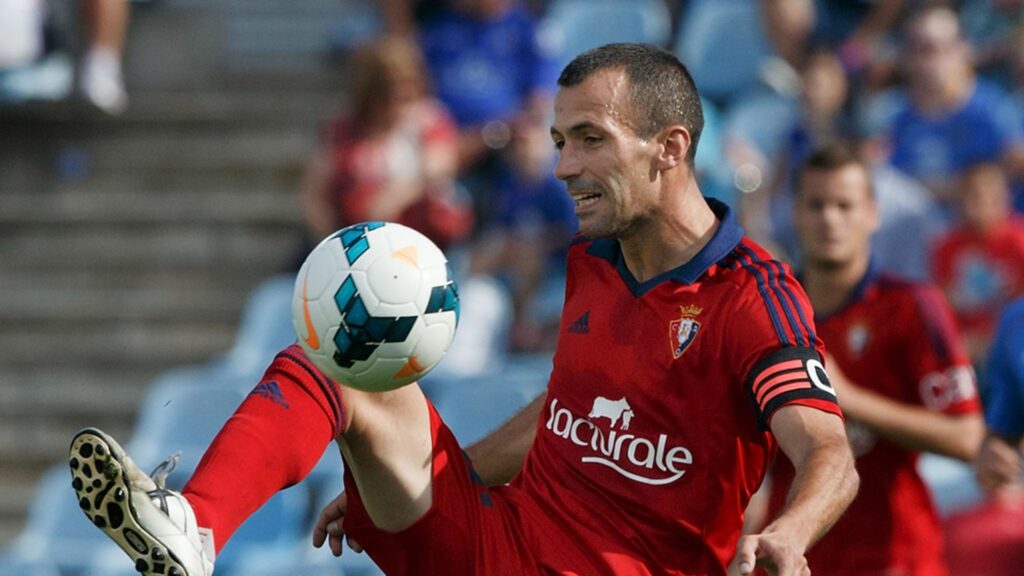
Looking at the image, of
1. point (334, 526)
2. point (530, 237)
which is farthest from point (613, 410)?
point (530, 237)

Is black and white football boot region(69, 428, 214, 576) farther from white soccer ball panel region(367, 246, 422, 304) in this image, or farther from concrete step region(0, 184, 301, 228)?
concrete step region(0, 184, 301, 228)

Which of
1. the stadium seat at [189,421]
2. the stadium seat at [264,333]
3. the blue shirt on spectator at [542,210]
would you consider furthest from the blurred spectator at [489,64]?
the stadium seat at [189,421]

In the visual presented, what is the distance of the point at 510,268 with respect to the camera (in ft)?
29.4

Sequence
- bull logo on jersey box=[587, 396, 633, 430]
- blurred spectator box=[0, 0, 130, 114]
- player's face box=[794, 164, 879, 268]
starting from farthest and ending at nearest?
blurred spectator box=[0, 0, 130, 114]
player's face box=[794, 164, 879, 268]
bull logo on jersey box=[587, 396, 633, 430]

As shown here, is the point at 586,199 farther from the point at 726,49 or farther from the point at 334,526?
the point at 726,49

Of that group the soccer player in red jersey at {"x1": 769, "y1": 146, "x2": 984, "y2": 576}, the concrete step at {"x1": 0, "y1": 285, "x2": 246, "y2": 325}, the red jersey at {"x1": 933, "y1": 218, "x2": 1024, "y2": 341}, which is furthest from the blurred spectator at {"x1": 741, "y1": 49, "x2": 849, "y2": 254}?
the concrete step at {"x1": 0, "y1": 285, "x2": 246, "y2": 325}

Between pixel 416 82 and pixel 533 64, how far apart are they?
1.06 meters

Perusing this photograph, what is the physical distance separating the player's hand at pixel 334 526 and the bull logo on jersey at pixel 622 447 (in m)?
0.63

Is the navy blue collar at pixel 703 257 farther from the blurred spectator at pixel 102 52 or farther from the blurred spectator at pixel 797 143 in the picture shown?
the blurred spectator at pixel 102 52

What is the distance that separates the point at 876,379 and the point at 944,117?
330 cm

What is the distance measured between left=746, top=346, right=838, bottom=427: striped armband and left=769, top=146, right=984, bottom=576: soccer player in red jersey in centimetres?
142

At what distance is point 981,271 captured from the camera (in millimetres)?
8242

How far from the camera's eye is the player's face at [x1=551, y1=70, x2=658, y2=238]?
430 centimetres

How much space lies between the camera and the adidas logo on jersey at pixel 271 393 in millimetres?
4152
